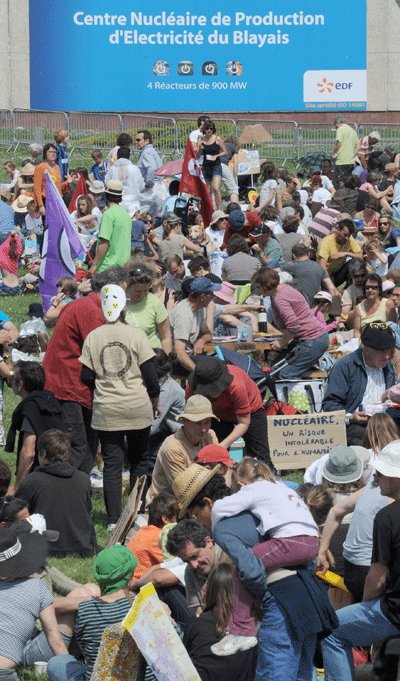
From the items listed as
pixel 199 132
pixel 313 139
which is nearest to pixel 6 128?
pixel 313 139

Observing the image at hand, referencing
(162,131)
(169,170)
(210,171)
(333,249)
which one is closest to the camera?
(333,249)

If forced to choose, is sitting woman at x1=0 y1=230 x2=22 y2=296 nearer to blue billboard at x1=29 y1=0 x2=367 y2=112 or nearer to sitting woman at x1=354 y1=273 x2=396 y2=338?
sitting woman at x1=354 y1=273 x2=396 y2=338

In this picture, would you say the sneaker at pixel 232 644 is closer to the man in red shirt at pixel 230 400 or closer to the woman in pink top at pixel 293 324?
the man in red shirt at pixel 230 400

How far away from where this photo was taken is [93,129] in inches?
1094

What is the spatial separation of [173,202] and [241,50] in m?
19.3

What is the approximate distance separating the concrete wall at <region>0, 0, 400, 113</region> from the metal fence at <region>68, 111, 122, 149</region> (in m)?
6.01

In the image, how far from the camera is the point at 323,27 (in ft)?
107

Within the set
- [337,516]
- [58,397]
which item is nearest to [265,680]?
[337,516]

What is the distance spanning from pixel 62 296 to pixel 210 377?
4159mm

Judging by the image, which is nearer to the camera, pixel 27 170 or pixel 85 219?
pixel 85 219

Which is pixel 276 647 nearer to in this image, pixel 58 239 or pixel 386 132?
pixel 58 239

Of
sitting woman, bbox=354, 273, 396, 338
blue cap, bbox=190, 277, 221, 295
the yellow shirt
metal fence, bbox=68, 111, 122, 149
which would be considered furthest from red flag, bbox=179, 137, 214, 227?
metal fence, bbox=68, 111, 122, 149

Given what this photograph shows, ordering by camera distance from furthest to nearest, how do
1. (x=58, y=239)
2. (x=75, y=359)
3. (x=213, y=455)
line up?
(x=58, y=239) < (x=75, y=359) < (x=213, y=455)

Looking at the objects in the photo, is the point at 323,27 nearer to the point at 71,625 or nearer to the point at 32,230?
the point at 32,230
